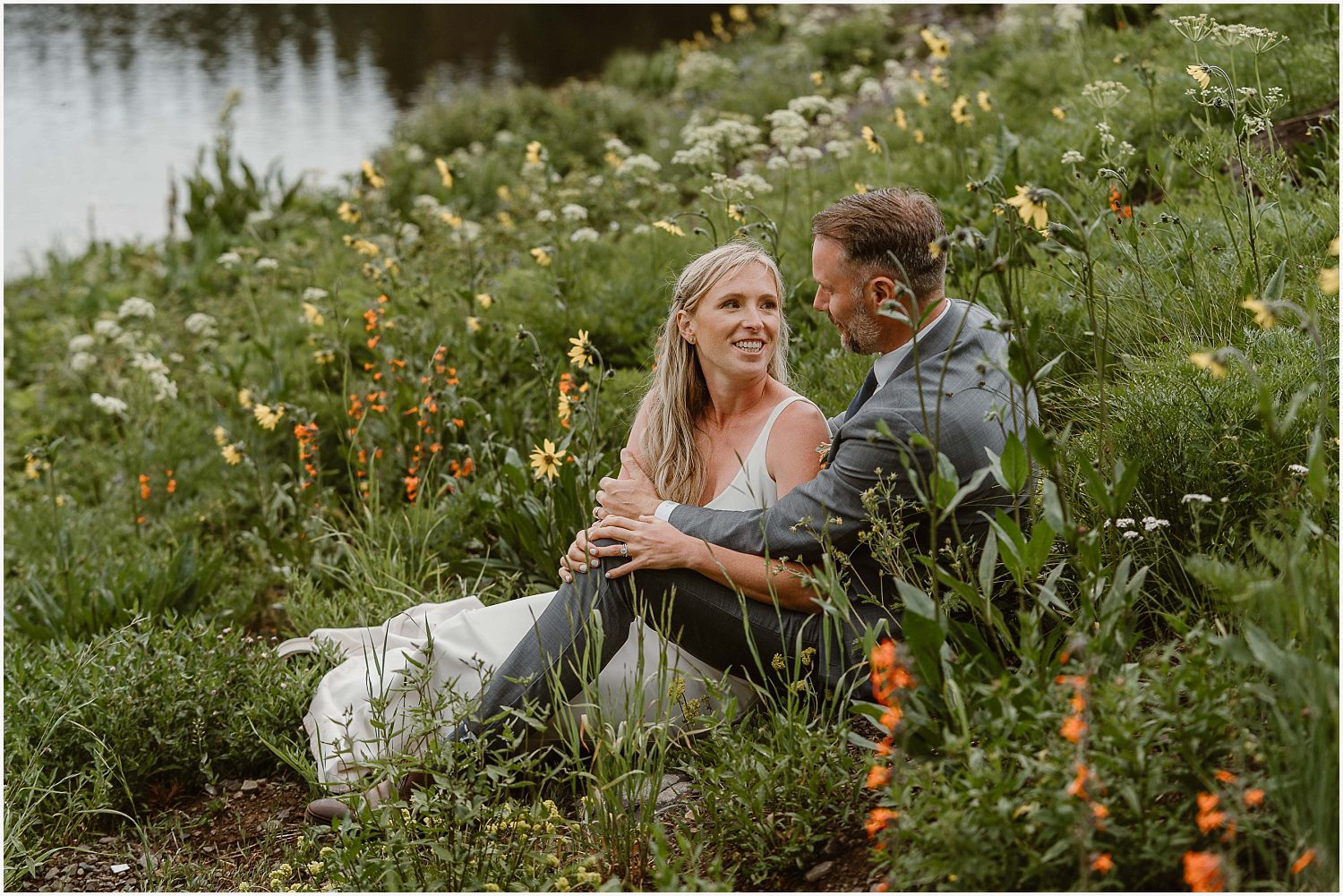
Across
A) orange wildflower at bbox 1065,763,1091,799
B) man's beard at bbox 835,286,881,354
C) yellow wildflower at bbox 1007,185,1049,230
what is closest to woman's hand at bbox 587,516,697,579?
man's beard at bbox 835,286,881,354

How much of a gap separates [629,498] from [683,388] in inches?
17.7

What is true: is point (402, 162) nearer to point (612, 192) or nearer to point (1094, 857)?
point (612, 192)

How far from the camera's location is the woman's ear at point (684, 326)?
126 inches

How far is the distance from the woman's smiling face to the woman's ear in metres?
0.06

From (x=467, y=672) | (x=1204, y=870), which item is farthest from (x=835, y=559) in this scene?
(x=1204, y=870)

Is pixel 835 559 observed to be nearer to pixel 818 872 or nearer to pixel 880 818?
pixel 818 872

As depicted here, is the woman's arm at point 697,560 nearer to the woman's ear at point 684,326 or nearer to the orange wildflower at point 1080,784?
the woman's ear at point 684,326

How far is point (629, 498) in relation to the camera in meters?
2.97

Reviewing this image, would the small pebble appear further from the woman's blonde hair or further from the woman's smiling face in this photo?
the woman's smiling face

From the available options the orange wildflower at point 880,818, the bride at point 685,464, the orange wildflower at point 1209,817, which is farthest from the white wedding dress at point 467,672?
the orange wildflower at point 1209,817

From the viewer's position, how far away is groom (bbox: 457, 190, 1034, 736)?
2.60 metres

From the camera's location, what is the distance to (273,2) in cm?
2103

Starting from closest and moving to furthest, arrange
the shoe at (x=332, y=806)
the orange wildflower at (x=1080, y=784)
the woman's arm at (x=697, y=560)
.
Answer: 1. the orange wildflower at (x=1080, y=784)
2. the woman's arm at (x=697, y=560)
3. the shoe at (x=332, y=806)

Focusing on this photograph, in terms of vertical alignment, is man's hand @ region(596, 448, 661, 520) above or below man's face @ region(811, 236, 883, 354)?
below
